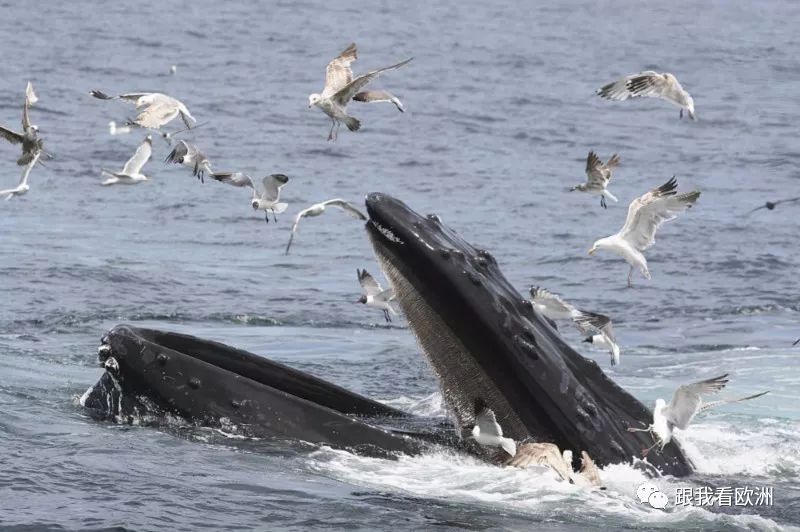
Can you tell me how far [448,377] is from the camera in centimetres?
852

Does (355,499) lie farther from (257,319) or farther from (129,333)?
(257,319)

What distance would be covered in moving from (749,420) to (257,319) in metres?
5.75

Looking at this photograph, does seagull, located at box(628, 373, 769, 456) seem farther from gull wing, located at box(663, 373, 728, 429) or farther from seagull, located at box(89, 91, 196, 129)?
seagull, located at box(89, 91, 196, 129)

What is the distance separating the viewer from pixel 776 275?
20.1m

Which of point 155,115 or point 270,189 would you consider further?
point 155,115

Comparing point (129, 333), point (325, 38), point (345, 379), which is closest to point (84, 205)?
point (345, 379)

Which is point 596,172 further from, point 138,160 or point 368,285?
point 138,160

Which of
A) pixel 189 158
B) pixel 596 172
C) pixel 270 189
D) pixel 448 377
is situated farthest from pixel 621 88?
pixel 448 377

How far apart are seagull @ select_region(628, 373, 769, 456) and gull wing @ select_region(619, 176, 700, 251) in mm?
3364

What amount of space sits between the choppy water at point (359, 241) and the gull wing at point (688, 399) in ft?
1.19

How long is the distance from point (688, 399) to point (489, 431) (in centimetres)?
155

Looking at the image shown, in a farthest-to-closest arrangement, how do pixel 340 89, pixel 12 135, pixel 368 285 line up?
pixel 368 285 < pixel 340 89 < pixel 12 135

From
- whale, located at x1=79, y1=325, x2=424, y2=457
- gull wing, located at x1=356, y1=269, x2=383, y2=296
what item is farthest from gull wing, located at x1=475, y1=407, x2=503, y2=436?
gull wing, located at x1=356, y1=269, x2=383, y2=296

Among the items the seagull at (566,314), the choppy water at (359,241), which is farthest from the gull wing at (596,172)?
the seagull at (566,314)
